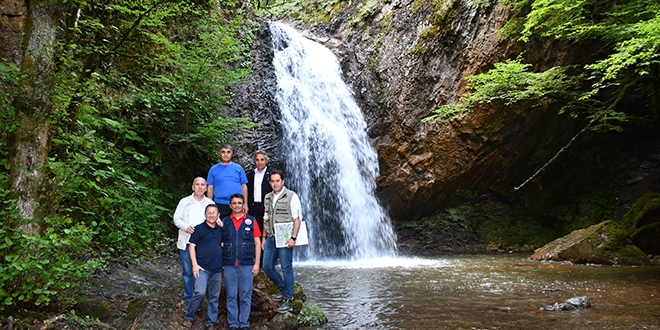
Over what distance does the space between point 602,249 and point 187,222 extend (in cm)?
846

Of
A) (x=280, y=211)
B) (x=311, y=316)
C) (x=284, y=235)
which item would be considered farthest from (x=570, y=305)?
(x=280, y=211)

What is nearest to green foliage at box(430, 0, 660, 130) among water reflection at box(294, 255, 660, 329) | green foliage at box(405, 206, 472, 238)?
water reflection at box(294, 255, 660, 329)

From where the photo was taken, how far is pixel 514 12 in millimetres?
9844

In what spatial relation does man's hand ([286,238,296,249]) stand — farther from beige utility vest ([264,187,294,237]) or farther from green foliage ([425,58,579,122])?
green foliage ([425,58,579,122])

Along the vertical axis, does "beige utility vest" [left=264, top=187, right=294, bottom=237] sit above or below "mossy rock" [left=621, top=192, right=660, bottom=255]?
above

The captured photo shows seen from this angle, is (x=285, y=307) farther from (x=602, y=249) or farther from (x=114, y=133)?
(x=602, y=249)

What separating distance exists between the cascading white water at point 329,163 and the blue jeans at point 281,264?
650 centimetres

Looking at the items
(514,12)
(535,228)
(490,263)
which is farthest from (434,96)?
(535,228)

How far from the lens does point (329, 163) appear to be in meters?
12.0

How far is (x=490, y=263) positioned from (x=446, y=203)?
3.69 metres

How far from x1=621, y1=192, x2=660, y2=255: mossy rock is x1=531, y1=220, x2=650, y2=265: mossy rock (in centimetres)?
98

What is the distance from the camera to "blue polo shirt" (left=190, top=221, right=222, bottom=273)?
12.9 feet

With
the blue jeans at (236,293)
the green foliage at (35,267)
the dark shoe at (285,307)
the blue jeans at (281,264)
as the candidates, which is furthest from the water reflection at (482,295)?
the green foliage at (35,267)

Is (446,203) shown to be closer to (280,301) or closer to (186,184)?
(186,184)
